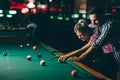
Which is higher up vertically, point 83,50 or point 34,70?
point 83,50

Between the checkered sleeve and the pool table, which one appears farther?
the pool table

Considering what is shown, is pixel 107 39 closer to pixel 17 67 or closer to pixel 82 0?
pixel 17 67

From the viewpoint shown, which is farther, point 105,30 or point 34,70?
point 34,70

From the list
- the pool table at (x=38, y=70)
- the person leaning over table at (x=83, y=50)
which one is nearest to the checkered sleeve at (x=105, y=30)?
the person leaning over table at (x=83, y=50)

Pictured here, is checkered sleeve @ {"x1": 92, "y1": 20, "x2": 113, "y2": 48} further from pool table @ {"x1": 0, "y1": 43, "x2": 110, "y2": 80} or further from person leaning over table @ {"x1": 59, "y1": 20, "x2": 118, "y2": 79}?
pool table @ {"x1": 0, "y1": 43, "x2": 110, "y2": 80}

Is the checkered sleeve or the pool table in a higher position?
the checkered sleeve

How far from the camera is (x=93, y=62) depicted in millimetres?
6152

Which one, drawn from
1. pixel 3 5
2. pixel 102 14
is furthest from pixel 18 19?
pixel 102 14

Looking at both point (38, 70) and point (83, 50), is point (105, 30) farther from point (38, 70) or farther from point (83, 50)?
point (38, 70)

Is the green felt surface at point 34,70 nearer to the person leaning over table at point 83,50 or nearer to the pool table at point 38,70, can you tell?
the pool table at point 38,70

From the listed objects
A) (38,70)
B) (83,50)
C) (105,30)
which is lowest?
(38,70)

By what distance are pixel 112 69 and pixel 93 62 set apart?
6.03 feet

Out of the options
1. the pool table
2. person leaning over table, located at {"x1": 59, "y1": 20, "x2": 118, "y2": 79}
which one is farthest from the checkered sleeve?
the pool table

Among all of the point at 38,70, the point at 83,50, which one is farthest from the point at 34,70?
the point at 83,50
